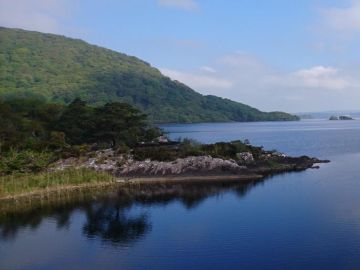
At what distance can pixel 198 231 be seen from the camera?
3116cm

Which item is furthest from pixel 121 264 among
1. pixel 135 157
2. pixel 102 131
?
pixel 102 131

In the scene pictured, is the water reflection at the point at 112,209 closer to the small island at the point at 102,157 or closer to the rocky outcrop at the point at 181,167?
the small island at the point at 102,157

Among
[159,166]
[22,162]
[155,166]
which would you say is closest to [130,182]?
[155,166]

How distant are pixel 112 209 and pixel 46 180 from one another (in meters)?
8.01

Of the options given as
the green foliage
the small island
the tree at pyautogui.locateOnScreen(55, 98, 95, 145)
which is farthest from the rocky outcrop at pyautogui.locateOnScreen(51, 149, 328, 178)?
the tree at pyautogui.locateOnScreen(55, 98, 95, 145)

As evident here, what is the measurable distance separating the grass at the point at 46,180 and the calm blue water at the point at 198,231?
4.04m

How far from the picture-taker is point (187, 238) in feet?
96.3

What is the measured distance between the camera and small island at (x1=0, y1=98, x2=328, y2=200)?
44009 mm

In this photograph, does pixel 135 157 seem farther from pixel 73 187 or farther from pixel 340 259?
pixel 340 259

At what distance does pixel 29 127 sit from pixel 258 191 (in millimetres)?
36318

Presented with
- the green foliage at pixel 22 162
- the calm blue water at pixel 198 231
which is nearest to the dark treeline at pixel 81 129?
the green foliage at pixel 22 162

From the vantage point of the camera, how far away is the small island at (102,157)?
44009mm

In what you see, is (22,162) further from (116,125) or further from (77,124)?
(77,124)

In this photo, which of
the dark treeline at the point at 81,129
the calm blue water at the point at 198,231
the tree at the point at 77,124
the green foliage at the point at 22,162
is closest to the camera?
the calm blue water at the point at 198,231
